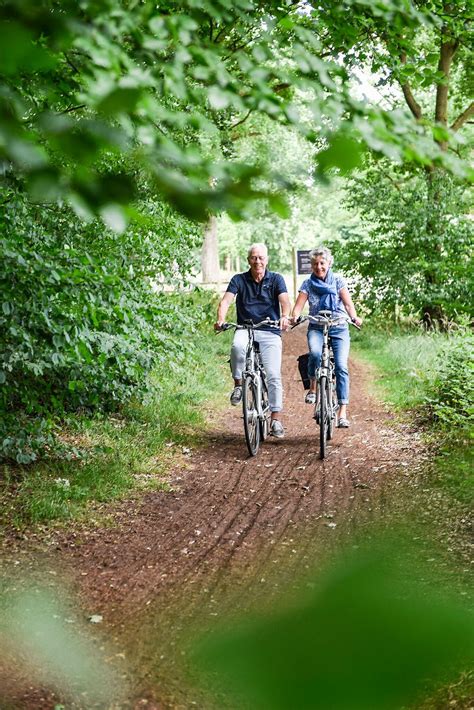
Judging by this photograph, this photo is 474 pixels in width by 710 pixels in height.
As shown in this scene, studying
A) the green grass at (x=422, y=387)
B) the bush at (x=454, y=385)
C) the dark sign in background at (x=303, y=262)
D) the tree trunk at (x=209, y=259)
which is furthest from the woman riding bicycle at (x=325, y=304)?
the tree trunk at (x=209, y=259)

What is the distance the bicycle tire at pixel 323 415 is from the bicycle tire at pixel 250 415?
0.71m

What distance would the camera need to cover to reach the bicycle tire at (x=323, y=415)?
27.3 ft

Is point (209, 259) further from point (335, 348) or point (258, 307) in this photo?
point (258, 307)

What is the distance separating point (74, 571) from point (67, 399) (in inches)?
97.0

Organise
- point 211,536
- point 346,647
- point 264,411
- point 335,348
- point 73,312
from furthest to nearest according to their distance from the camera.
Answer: point 264,411, point 335,348, point 73,312, point 211,536, point 346,647

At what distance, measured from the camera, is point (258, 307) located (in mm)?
8578

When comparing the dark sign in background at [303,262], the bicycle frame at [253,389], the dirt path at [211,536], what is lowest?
the dirt path at [211,536]

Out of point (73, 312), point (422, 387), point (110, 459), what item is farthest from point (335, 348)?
point (73, 312)

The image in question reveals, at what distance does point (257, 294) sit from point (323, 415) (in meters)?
1.50

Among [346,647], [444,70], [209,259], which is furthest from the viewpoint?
[209,259]

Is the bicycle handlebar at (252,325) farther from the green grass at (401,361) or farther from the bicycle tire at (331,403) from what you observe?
the green grass at (401,361)

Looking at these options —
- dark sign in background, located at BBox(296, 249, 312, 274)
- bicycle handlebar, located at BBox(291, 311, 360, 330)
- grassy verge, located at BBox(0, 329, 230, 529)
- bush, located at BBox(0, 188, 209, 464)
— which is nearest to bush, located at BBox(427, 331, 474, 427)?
bicycle handlebar, located at BBox(291, 311, 360, 330)

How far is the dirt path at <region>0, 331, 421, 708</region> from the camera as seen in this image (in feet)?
14.1

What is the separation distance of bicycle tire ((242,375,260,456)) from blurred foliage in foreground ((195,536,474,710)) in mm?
7470
